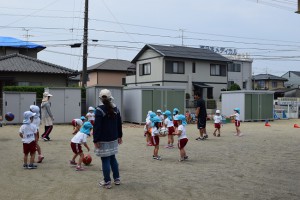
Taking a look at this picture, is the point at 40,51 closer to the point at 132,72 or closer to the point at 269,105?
the point at 132,72

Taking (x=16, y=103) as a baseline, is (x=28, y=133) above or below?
below

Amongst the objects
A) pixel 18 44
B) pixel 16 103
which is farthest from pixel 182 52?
pixel 16 103

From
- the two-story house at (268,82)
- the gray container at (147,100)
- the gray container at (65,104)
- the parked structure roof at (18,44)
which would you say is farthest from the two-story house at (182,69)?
the two-story house at (268,82)

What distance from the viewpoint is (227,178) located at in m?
7.01

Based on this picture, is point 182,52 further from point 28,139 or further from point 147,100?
point 28,139

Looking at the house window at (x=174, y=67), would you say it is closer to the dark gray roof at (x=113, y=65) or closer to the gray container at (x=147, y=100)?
the dark gray roof at (x=113, y=65)

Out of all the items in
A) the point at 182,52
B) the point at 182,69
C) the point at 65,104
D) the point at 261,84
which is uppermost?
the point at 182,52

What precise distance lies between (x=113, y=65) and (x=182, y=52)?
44.9ft

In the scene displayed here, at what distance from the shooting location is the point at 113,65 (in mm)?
49125

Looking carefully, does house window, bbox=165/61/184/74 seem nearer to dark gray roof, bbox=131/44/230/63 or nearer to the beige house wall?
dark gray roof, bbox=131/44/230/63

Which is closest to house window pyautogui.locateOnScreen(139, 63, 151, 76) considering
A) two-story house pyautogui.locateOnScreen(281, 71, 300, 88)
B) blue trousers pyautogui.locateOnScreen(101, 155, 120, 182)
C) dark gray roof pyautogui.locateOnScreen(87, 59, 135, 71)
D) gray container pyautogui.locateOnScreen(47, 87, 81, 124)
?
dark gray roof pyautogui.locateOnScreen(87, 59, 135, 71)

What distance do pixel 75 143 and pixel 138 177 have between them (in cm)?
167

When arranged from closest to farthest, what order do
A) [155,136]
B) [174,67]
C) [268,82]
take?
[155,136] < [174,67] < [268,82]

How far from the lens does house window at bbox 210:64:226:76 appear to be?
129ft
